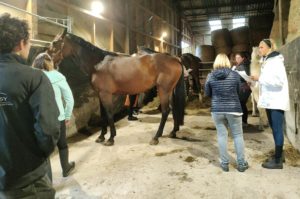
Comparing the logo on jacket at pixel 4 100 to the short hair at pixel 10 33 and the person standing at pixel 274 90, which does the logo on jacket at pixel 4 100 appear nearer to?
the short hair at pixel 10 33

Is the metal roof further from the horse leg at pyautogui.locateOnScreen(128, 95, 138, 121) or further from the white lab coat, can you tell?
the white lab coat

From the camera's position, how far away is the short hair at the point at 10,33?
50.8 inches

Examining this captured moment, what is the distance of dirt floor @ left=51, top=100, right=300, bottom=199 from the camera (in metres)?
2.61

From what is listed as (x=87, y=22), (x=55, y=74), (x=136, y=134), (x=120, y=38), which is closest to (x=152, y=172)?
(x=55, y=74)

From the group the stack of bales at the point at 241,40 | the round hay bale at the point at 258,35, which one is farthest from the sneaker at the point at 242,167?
the stack of bales at the point at 241,40

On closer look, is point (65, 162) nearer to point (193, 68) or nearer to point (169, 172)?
point (169, 172)

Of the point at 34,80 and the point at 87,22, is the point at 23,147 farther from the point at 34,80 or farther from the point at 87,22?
the point at 87,22

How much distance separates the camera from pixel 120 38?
7586 millimetres

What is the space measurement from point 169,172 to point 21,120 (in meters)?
2.14

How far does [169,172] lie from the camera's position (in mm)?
3133

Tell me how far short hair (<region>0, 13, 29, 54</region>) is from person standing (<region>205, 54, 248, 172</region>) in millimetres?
2136

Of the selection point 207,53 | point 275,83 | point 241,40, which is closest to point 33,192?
point 275,83

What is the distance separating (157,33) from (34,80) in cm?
964

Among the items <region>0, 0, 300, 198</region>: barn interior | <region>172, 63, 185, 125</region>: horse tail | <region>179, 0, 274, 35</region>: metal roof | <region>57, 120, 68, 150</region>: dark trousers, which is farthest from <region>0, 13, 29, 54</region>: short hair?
<region>179, 0, 274, 35</region>: metal roof
